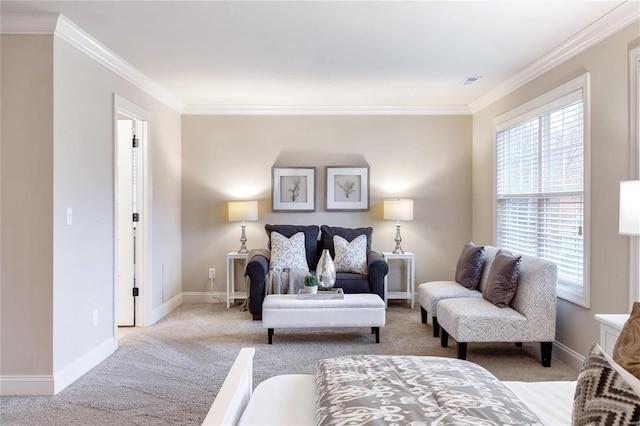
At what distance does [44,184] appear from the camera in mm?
3037

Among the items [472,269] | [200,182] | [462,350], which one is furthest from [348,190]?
[462,350]

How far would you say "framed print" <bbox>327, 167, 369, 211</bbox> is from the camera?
5949 millimetres

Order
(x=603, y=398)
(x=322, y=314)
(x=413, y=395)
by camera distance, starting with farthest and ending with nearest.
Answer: (x=322, y=314), (x=413, y=395), (x=603, y=398)

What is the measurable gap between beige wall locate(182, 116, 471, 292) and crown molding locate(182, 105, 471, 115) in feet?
0.23

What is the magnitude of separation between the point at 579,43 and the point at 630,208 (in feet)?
5.77

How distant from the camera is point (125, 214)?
4695 mm

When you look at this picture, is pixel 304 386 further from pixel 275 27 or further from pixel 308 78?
pixel 308 78

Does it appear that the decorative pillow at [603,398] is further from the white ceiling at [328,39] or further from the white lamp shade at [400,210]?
the white lamp shade at [400,210]

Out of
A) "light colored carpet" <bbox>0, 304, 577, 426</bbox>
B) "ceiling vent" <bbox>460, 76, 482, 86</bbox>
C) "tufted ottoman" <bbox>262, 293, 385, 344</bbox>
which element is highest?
"ceiling vent" <bbox>460, 76, 482, 86</bbox>

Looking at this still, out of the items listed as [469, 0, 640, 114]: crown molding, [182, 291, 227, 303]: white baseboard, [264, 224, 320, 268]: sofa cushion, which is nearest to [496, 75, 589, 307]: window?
[469, 0, 640, 114]: crown molding

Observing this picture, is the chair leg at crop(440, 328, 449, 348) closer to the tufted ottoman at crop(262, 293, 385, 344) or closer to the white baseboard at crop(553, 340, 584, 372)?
the tufted ottoman at crop(262, 293, 385, 344)

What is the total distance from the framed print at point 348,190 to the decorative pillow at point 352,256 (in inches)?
26.6

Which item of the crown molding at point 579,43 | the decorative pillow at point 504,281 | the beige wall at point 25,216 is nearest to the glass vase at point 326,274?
the decorative pillow at point 504,281

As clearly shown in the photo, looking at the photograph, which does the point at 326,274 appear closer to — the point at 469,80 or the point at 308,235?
the point at 308,235
